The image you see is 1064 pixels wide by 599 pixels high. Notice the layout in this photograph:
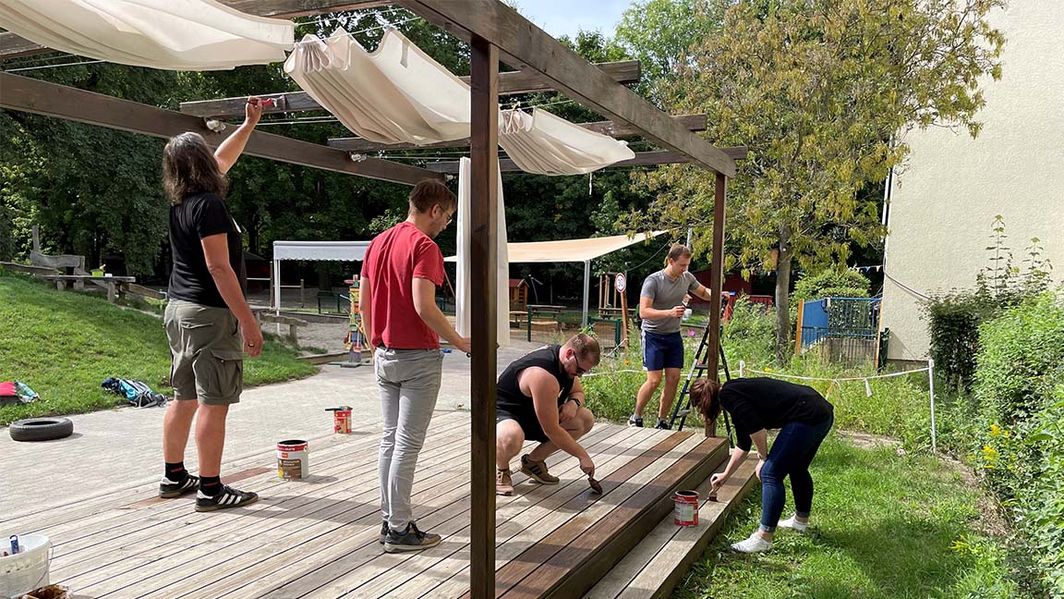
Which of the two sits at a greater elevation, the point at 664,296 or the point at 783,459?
the point at 664,296

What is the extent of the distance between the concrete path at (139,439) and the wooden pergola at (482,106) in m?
2.00

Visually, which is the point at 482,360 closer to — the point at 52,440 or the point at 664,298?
the point at 664,298

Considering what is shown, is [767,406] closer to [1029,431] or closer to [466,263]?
[1029,431]

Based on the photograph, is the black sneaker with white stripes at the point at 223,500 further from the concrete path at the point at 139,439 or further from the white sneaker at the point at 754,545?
the white sneaker at the point at 754,545

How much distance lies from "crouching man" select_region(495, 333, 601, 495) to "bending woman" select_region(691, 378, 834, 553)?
0.72 m

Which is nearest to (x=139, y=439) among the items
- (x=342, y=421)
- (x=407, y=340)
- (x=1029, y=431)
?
(x=342, y=421)

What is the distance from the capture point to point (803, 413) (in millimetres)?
3637

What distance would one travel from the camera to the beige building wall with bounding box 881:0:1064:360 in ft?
30.4

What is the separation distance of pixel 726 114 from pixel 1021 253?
4390 millimetres

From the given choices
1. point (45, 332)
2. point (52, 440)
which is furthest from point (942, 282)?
point (45, 332)

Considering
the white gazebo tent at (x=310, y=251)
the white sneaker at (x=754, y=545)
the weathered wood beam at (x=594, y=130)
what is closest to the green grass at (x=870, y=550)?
the white sneaker at (x=754, y=545)

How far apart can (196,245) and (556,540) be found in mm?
2024

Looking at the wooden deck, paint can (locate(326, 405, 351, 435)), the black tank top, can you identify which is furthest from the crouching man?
paint can (locate(326, 405, 351, 435))

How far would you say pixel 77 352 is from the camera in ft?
30.2
